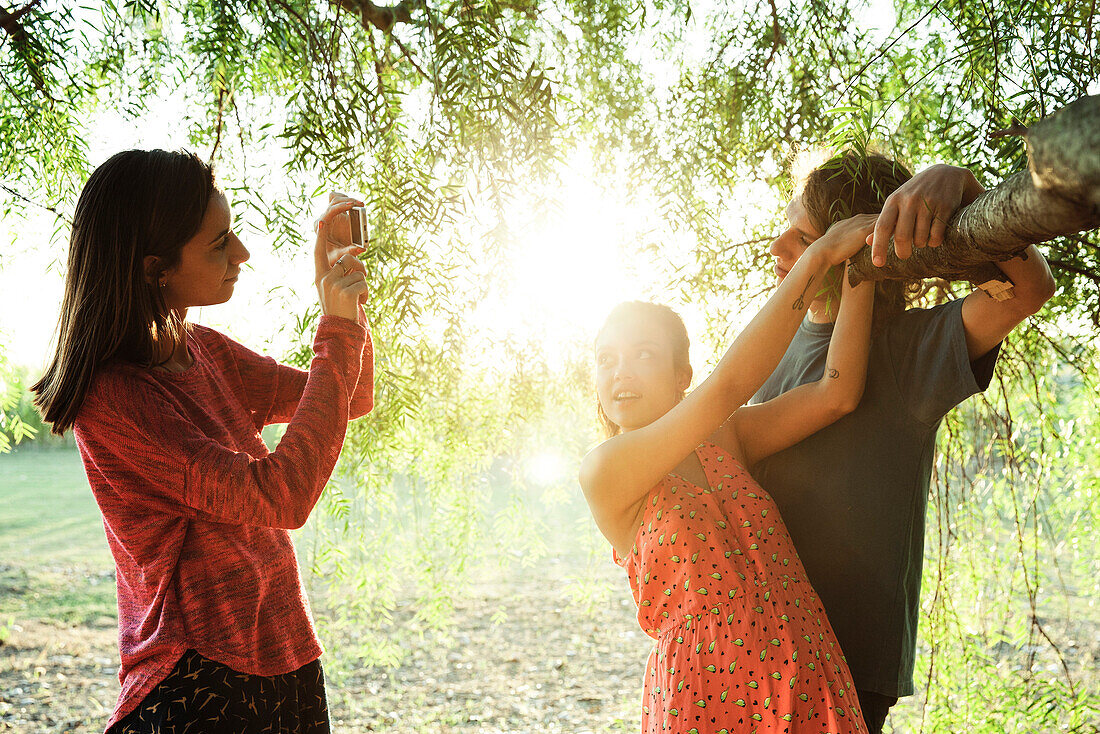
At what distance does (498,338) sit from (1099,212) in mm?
1650

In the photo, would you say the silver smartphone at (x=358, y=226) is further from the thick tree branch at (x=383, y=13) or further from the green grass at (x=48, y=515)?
the green grass at (x=48, y=515)

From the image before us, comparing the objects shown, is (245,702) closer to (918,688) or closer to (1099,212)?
(1099,212)

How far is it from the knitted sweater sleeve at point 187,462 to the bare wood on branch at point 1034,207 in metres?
0.71

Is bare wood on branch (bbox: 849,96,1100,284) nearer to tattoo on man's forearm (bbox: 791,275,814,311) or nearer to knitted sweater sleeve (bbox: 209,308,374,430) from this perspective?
tattoo on man's forearm (bbox: 791,275,814,311)

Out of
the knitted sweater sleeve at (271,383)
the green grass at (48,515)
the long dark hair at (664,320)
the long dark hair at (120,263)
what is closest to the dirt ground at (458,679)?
the green grass at (48,515)

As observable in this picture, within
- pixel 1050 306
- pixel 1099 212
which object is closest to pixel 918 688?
pixel 1050 306

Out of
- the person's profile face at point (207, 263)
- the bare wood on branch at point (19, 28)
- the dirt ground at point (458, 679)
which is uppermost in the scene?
the bare wood on branch at point (19, 28)

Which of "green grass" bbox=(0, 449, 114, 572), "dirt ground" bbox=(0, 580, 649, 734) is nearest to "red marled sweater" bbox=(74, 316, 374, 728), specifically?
"dirt ground" bbox=(0, 580, 649, 734)

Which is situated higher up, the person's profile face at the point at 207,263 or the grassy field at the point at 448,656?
the person's profile face at the point at 207,263

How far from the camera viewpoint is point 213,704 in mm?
1014

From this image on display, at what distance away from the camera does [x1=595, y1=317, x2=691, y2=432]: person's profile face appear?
1191 millimetres

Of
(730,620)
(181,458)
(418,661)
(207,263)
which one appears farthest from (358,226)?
(418,661)

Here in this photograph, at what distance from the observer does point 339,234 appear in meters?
1.23

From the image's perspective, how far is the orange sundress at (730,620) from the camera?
99 cm
